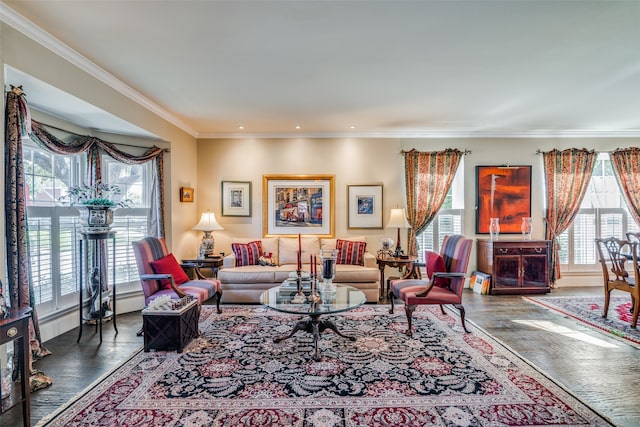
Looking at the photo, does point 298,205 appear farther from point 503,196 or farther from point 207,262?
point 503,196

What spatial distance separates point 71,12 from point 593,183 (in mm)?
7900

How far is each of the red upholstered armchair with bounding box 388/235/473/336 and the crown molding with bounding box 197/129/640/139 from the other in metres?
2.47

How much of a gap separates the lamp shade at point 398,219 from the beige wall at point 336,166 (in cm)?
36

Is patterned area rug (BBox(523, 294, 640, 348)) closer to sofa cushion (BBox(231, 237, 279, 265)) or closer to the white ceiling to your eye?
the white ceiling

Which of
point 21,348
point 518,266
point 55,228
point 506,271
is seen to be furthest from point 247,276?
point 518,266

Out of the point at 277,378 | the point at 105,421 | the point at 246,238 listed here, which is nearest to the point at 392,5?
the point at 277,378

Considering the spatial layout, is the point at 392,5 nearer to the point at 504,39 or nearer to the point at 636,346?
the point at 504,39

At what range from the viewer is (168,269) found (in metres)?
3.96

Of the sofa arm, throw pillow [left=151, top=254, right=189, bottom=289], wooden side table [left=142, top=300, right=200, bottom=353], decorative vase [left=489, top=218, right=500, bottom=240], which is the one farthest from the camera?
decorative vase [left=489, top=218, right=500, bottom=240]

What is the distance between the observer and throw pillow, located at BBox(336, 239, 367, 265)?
534 cm

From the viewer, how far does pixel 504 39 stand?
272 centimetres

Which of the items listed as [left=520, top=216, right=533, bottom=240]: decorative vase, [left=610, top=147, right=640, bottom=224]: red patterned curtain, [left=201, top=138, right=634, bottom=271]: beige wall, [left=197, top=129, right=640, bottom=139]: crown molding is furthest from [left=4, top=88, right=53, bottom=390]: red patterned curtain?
[left=610, top=147, right=640, bottom=224]: red patterned curtain

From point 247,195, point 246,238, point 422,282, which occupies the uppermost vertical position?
point 247,195

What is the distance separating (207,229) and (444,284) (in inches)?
146
